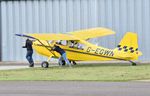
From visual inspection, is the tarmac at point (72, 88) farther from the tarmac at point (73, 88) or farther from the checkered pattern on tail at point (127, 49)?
the checkered pattern on tail at point (127, 49)

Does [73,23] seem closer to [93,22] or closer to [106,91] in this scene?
[93,22]

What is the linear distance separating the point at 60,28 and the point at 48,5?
1832mm

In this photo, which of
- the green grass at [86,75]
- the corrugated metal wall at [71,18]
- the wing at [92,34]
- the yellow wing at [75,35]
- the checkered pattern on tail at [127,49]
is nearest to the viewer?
the green grass at [86,75]

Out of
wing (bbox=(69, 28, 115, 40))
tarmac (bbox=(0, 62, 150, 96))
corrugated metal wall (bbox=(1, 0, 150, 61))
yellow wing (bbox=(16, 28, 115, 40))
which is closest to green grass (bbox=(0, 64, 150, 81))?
tarmac (bbox=(0, 62, 150, 96))

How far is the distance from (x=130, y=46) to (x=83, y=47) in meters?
2.74

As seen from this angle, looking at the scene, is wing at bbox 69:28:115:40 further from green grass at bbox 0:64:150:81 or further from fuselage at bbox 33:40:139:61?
green grass at bbox 0:64:150:81

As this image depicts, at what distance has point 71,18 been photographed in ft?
120

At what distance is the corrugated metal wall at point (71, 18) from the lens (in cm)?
3559

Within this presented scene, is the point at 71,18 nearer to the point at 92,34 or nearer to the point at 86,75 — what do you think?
the point at 92,34

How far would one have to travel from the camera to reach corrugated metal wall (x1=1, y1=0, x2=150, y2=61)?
35.6 m

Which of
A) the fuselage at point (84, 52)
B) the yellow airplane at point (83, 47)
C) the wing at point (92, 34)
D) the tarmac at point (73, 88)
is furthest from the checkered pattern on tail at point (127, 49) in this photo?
the tarmac at point (73, 88)

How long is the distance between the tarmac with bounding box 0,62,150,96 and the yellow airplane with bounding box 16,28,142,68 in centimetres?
818

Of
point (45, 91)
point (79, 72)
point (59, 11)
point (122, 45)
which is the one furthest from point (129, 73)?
point (59, 11)

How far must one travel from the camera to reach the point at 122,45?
29.6 metres
